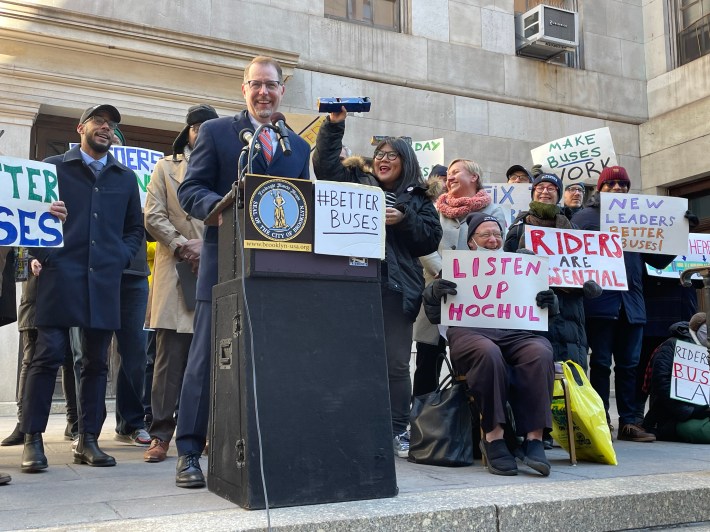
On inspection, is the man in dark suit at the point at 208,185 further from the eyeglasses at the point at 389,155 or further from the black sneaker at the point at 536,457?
the black sneaker at the point at 536,457

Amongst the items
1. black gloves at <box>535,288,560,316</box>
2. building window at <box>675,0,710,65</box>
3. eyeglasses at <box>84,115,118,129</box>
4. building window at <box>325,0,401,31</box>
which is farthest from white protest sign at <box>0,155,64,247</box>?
building window at <box>675,0,710,65</box>

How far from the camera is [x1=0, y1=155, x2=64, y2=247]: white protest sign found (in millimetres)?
4395

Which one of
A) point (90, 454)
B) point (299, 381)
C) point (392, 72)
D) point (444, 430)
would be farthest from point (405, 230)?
point (392, 72)

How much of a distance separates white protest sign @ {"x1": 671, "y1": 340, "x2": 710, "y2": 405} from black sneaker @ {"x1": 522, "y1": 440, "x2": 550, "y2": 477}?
7.16ft

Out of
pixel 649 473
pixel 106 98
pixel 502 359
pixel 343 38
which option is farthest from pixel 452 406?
pixel 343 38

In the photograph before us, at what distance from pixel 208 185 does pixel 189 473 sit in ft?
4.65

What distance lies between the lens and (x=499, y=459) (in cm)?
447

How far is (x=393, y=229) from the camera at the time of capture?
16.9ft

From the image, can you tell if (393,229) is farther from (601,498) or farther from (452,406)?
(601,498)

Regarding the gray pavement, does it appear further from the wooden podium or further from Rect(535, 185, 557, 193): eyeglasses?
Rect(535, 185, 557, 193): eyeglasses

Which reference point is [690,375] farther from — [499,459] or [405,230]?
[405,230]

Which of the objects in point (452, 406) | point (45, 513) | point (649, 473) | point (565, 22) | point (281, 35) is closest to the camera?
point (45, 513)

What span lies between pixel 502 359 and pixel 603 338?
6.29ft

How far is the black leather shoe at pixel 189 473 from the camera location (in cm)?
386
